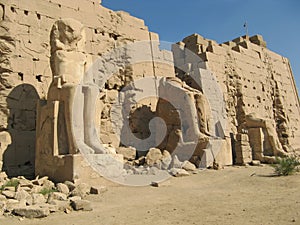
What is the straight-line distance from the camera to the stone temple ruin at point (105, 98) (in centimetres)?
531

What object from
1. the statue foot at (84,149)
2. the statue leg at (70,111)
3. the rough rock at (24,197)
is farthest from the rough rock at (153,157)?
the rough rock at (24,197)

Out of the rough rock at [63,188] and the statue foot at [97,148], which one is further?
the statue foot at [97,148]

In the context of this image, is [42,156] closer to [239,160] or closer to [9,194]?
[9,194]

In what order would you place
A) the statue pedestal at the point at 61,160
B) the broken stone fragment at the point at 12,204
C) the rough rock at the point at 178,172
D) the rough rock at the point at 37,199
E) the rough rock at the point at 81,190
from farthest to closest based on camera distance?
the rough rock at the point at 178,172 → the statue pedestal at the point at 61,160 → the rough rock at the point at 81,190 → the rough rock at the point at 37,199 → the broken stone fragment at the point at 12,204

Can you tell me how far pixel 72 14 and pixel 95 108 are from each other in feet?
11.6

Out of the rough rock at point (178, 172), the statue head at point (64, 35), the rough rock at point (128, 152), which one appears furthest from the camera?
the rough rock at point (128, 152)

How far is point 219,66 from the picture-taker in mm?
11367

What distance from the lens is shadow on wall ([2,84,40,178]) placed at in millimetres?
6113

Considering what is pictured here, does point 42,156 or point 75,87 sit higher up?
point 75,87

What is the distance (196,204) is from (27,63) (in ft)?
16.4

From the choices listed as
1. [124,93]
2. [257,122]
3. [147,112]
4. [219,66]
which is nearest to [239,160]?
[257,122]

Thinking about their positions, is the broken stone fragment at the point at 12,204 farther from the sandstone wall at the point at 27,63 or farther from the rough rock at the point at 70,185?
the sandstone wall at the point at 27,63

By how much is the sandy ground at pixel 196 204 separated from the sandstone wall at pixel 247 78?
4.83m

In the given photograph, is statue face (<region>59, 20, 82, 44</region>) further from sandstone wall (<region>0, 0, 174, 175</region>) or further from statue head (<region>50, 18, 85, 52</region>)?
sandstone wall (<region>0, 0, 174, 175</region>)
